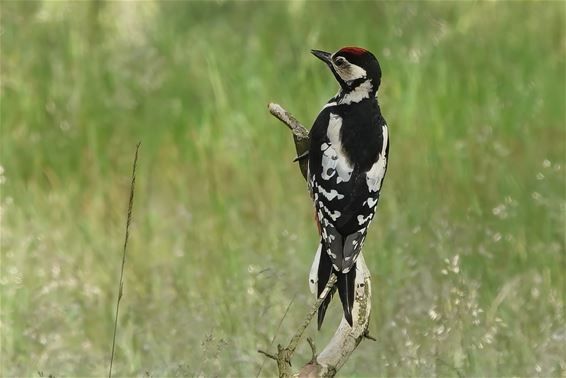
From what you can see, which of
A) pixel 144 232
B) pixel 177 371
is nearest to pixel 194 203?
pixel 144 232

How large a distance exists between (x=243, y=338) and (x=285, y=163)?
1968 millimetres

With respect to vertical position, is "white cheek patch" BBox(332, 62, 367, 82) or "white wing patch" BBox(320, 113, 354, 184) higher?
"white cheek patch" BBox(332, 62, 367, 82)

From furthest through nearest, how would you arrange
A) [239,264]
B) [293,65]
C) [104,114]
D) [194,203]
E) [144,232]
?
[293,65] < [104,114] < [194,203] < [144,232] < [239,264]

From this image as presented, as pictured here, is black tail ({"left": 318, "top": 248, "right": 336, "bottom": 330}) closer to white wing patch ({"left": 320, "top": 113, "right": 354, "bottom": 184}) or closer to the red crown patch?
white wing patch ({"left": 320, "top": 113, "right": 354, "bottom": 184})

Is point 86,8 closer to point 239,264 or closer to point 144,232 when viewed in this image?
point 144,232

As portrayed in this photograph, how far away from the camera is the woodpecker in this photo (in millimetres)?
3582

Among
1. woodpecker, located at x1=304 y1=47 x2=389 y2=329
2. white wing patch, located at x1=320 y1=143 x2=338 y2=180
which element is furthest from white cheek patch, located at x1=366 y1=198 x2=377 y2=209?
white wing patch, located at x1=320 y1=143 x2=338 y2=180

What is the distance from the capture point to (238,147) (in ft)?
21.6

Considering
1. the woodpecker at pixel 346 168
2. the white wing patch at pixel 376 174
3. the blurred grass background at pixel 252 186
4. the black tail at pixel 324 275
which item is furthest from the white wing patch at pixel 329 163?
the blurred grass background at pixel 252 186

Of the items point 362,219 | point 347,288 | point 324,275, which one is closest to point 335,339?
point 347,288

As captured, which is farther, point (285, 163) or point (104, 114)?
point (104, 114)

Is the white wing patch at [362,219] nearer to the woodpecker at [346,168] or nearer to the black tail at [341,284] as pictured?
the woodpecker at [346,168]

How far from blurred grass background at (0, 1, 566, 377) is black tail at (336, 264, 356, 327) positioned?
1.69 ft

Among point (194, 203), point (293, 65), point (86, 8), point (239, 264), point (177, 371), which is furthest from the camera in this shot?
point (86, 8)
